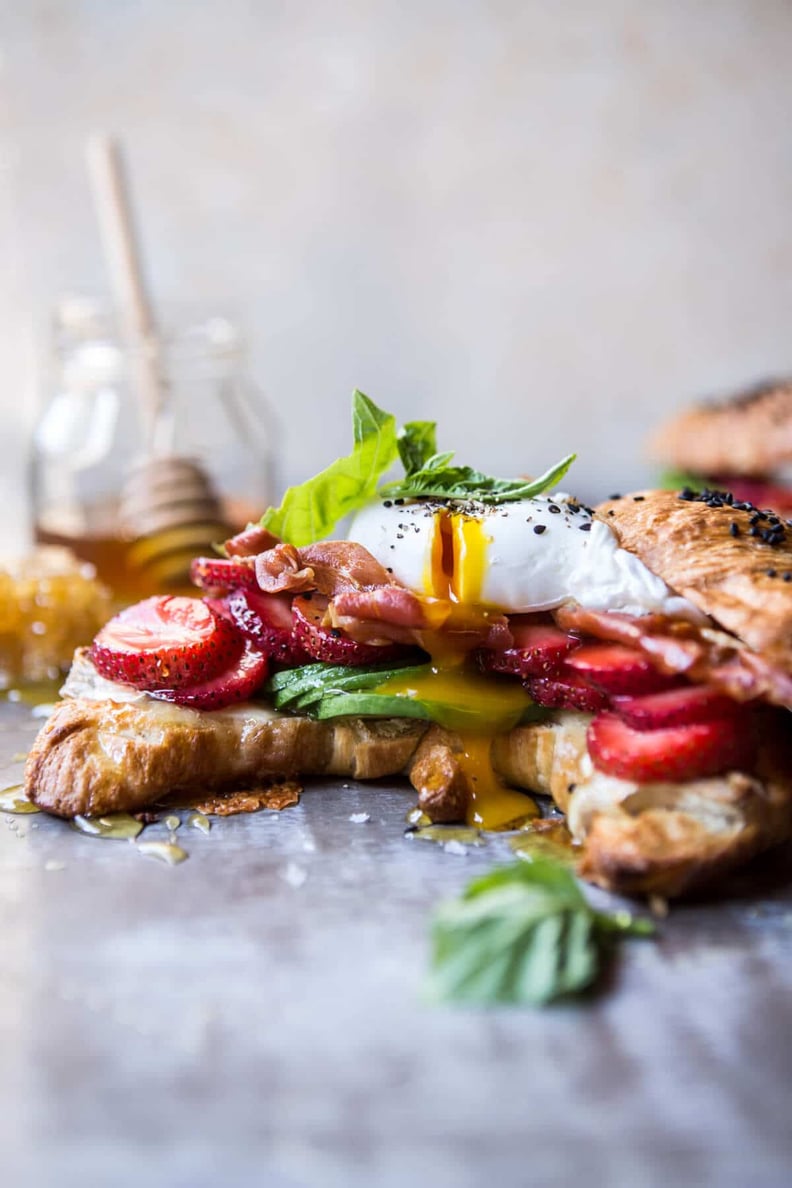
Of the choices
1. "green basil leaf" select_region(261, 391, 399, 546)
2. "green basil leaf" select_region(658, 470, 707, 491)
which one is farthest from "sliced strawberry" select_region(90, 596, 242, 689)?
"green basil leaf" select_region(658, 470, 707, 491)

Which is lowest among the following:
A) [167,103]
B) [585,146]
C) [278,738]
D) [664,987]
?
[664,987]

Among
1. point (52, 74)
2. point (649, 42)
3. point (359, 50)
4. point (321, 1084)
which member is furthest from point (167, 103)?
point (321, 1084)

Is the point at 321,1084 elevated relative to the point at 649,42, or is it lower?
lower

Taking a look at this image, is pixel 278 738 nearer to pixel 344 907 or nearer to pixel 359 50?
pixel 344 907

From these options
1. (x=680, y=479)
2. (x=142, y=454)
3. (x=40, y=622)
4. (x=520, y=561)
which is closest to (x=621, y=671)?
(x=520, y=561)

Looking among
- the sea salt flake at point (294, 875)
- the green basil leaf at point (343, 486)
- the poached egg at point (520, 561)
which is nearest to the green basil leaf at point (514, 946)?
the sea salt flake at point (294, 875)

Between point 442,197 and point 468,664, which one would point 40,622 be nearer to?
point 468,664

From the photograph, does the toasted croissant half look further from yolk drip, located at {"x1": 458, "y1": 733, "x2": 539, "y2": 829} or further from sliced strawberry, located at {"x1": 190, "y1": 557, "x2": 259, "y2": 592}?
sliced strawberry, located at {"x1": 190, "y1": 557, "x2": 259, "y2": 592}
